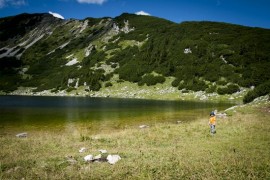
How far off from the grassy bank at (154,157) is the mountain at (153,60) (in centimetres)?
4125

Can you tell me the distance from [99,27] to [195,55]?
102035mm

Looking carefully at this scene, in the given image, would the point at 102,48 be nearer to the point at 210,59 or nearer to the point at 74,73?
the point at 74,73

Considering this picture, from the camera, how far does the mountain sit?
9231 cm

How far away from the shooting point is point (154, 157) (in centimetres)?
1595

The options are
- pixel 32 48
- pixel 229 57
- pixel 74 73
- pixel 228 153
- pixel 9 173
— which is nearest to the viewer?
pixel 9 173

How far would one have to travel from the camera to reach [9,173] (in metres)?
13.2

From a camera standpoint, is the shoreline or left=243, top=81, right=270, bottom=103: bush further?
Result: the shoreline

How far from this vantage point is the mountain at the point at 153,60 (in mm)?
92312

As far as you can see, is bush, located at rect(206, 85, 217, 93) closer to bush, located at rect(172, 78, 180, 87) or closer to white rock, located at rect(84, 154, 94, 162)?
bush, located at rect(172, 78, 180, 87)

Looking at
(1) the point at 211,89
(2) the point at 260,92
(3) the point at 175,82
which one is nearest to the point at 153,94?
(3) the point at 175,82

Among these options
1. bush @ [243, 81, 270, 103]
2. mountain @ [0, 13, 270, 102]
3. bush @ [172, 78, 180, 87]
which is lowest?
bush @ [243, 81, 270, 103]

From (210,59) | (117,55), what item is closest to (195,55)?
(210,59)

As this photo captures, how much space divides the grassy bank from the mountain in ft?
135

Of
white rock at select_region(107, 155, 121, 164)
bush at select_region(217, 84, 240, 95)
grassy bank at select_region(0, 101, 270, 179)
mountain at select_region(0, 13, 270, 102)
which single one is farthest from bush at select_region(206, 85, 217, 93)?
white rock at select_region(107, 155, 121, 164)
